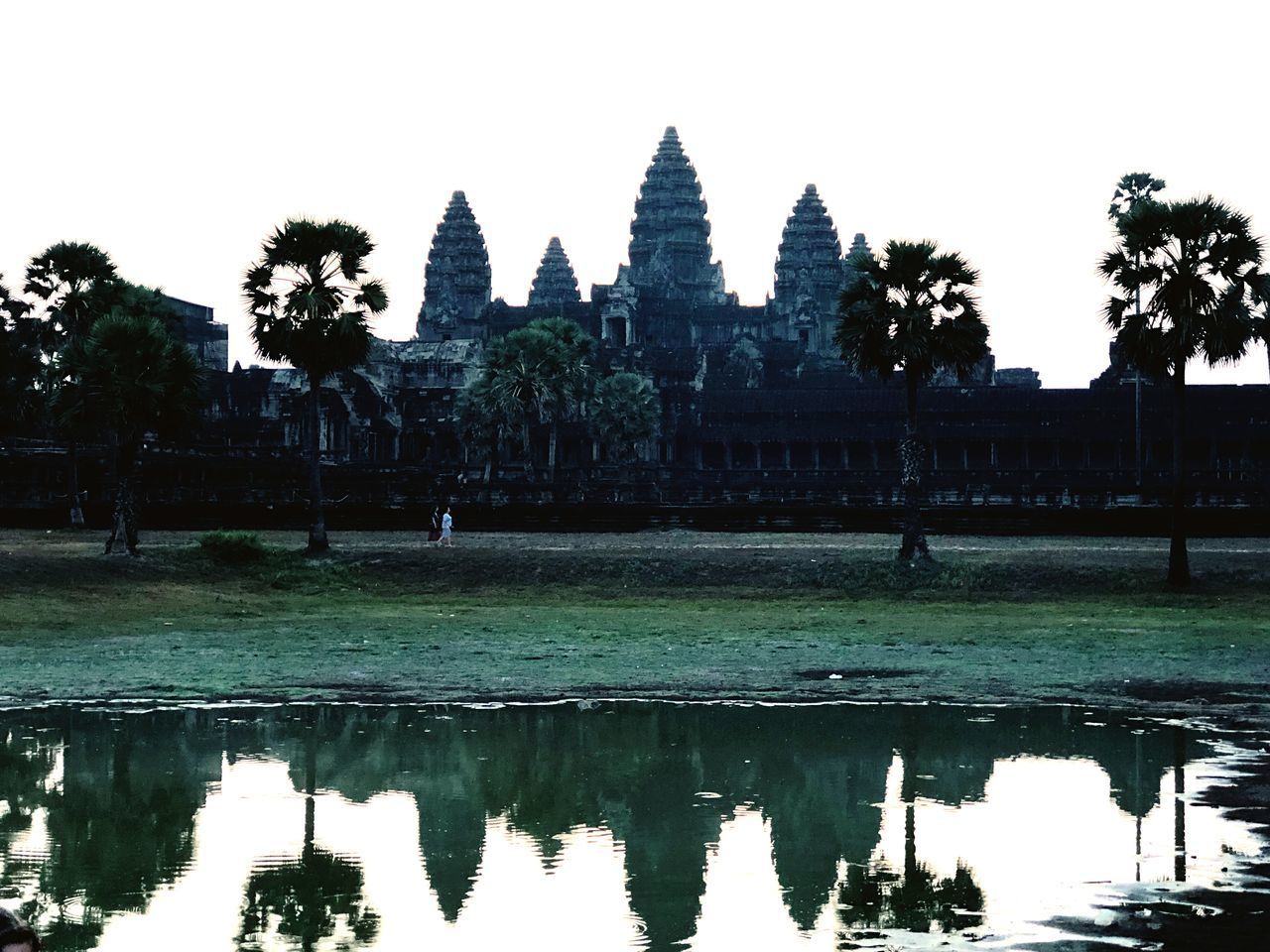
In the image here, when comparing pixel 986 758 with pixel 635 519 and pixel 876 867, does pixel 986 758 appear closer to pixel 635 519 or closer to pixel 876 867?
pixel 876 867

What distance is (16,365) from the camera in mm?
67562

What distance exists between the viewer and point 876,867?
547 inches

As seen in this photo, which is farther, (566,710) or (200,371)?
(200,371)

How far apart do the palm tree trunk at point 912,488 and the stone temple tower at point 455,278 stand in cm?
10284

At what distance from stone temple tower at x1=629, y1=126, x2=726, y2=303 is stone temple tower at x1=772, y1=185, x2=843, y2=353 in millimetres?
6450

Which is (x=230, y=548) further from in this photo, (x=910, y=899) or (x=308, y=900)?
(x=910, y=899)

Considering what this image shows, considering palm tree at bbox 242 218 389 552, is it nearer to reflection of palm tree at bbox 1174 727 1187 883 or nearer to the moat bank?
the moat bank

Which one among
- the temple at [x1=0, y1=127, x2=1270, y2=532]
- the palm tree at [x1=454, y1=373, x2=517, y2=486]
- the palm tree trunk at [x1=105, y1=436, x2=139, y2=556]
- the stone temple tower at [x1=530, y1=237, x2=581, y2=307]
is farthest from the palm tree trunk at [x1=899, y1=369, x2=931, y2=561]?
the stone temple tower at [x1=530, y1=237, x2=581, y2=307]

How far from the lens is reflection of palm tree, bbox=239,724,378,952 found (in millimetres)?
11938

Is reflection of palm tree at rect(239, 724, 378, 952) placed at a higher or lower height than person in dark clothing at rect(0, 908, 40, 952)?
lower

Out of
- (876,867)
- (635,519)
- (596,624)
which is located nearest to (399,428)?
(635,519)

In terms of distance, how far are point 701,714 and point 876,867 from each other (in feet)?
26.5

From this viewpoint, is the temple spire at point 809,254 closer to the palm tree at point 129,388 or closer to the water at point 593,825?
the palm tree at point 129,388

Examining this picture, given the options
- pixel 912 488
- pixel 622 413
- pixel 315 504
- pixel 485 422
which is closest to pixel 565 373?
pixel 485 422
